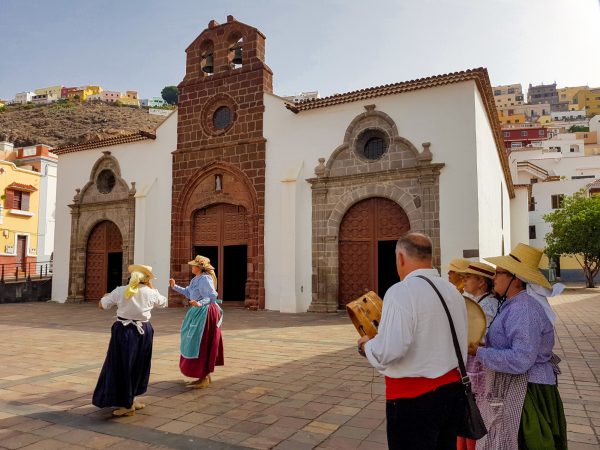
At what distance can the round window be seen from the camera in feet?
53.7

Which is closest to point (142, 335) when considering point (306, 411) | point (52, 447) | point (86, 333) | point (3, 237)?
point (52, 447)

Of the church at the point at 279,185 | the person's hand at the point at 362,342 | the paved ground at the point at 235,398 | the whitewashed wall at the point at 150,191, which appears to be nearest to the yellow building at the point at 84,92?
the whitewashed wall at the point at 150,191

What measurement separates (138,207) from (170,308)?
3.91 meters

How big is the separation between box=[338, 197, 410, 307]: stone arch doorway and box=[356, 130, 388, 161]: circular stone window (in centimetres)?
131

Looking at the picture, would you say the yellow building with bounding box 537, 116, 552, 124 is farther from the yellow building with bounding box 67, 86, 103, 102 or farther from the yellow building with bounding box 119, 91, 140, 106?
the yellow building with bounding box 67, 86, 103, 102

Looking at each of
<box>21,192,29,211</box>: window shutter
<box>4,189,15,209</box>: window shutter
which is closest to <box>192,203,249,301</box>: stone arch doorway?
<box>4,189,15,209</box>: window shutter

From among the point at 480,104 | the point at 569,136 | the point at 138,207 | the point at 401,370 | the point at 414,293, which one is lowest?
the point at 401,370

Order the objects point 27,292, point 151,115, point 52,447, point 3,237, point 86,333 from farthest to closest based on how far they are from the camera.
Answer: point 151,115
point 3,237
point 27,292
point 86,333
point 52,447

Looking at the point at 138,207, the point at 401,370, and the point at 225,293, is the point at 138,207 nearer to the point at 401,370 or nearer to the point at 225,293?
the point at 225,293

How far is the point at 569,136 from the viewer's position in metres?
57.6

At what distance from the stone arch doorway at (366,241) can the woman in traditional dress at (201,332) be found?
26.6 ft

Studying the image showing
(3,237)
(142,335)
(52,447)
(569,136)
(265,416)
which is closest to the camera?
Answer: (52,447)

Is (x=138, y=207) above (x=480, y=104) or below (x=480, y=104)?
below

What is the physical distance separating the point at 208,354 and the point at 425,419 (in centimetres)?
396
